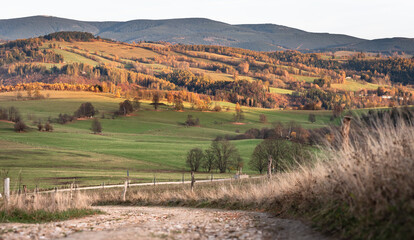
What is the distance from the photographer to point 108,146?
3733 inches

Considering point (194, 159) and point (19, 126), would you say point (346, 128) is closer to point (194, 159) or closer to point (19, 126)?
point (194, 159)

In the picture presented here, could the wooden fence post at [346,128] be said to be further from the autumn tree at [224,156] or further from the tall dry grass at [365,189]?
the autumn tree at [224,156]

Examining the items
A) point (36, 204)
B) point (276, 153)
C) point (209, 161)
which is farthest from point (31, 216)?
point (209, 161)

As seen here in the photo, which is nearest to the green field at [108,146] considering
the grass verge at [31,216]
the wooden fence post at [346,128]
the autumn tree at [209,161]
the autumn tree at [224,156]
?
the wooden fence post at [346,128]

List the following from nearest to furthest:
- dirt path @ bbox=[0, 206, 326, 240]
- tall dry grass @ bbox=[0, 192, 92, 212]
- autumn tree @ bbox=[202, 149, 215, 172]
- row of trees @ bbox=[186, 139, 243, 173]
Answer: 1. dirt path @ bbox=[0, 206, 326, 240]
2. tall dry grass @ bbox=[0, 192, 92, 212]
3. row of trees @ bbox=[186, 139, 243, 173]
4. autumn tree @ bbox=[202, 149, 215, 172]

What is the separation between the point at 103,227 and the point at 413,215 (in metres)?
8.63

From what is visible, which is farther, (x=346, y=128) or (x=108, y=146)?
(x=108, y=146)

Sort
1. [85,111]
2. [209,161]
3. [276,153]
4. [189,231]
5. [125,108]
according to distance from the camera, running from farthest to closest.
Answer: [125,108] < [85,111] < [209,161] < [276,153] < [189,231]

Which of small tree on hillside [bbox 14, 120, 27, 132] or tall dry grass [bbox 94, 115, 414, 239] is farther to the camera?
small tree on hillside [bbox 14, 120, 27, 132]

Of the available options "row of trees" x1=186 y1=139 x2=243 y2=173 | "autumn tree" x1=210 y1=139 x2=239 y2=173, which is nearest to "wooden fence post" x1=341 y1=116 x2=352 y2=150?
"row of trees" x1=186 y1=139 x2=243 y2=173

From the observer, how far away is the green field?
187 ft

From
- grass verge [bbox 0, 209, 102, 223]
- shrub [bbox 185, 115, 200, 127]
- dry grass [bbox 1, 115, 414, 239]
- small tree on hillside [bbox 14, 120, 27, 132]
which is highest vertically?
dry grass [bbox 1, 115, 414, 239]

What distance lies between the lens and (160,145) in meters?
98.7

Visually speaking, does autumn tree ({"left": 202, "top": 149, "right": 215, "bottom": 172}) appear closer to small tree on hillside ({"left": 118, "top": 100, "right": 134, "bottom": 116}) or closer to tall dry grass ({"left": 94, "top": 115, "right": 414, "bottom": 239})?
tall dry grass ({"left": 94, "top": 115, "right": 414, "bottom": 239})
